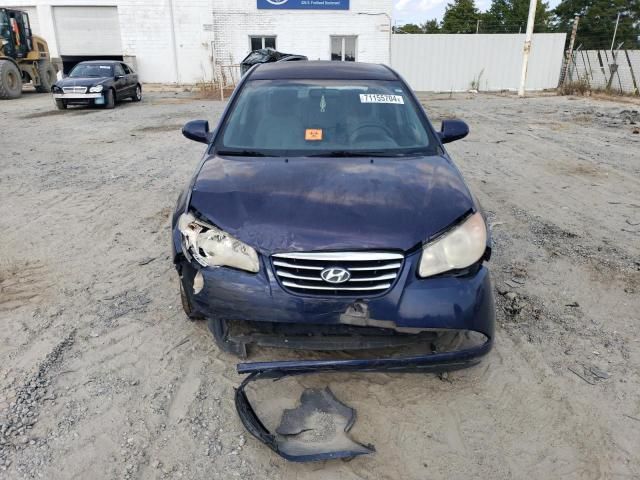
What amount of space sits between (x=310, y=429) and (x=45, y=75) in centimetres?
2186

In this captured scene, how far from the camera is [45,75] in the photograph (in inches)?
779

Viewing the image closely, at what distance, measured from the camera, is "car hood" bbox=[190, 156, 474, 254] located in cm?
238

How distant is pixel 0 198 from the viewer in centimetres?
594

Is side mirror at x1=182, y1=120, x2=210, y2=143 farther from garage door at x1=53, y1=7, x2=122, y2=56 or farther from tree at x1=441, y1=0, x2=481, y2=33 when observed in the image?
tree at x1=441, y1=0, x2=481, y2=33

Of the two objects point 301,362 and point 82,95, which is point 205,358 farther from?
point 82,95

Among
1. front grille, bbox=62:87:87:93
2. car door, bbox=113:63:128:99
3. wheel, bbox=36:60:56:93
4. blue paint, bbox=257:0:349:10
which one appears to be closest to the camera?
front grille, bbox=62:87:87:93

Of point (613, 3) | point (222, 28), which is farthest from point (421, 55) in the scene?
point (613, 3)

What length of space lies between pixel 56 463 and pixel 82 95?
14485 millimetres

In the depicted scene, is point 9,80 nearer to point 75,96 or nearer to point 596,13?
point 75,96

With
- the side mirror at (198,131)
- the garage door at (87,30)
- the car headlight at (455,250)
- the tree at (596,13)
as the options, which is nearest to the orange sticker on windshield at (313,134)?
the side mirror at (198,131)

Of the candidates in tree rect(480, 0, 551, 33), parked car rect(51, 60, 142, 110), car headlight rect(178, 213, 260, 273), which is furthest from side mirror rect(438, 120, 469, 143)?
tree rect(480, 0, 551, 33)

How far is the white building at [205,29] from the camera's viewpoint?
24109 mm

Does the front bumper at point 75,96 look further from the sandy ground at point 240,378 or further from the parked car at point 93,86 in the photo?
the sandy ground at point 240,378

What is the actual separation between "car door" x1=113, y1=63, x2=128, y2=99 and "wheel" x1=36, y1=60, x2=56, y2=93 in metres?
5.30
